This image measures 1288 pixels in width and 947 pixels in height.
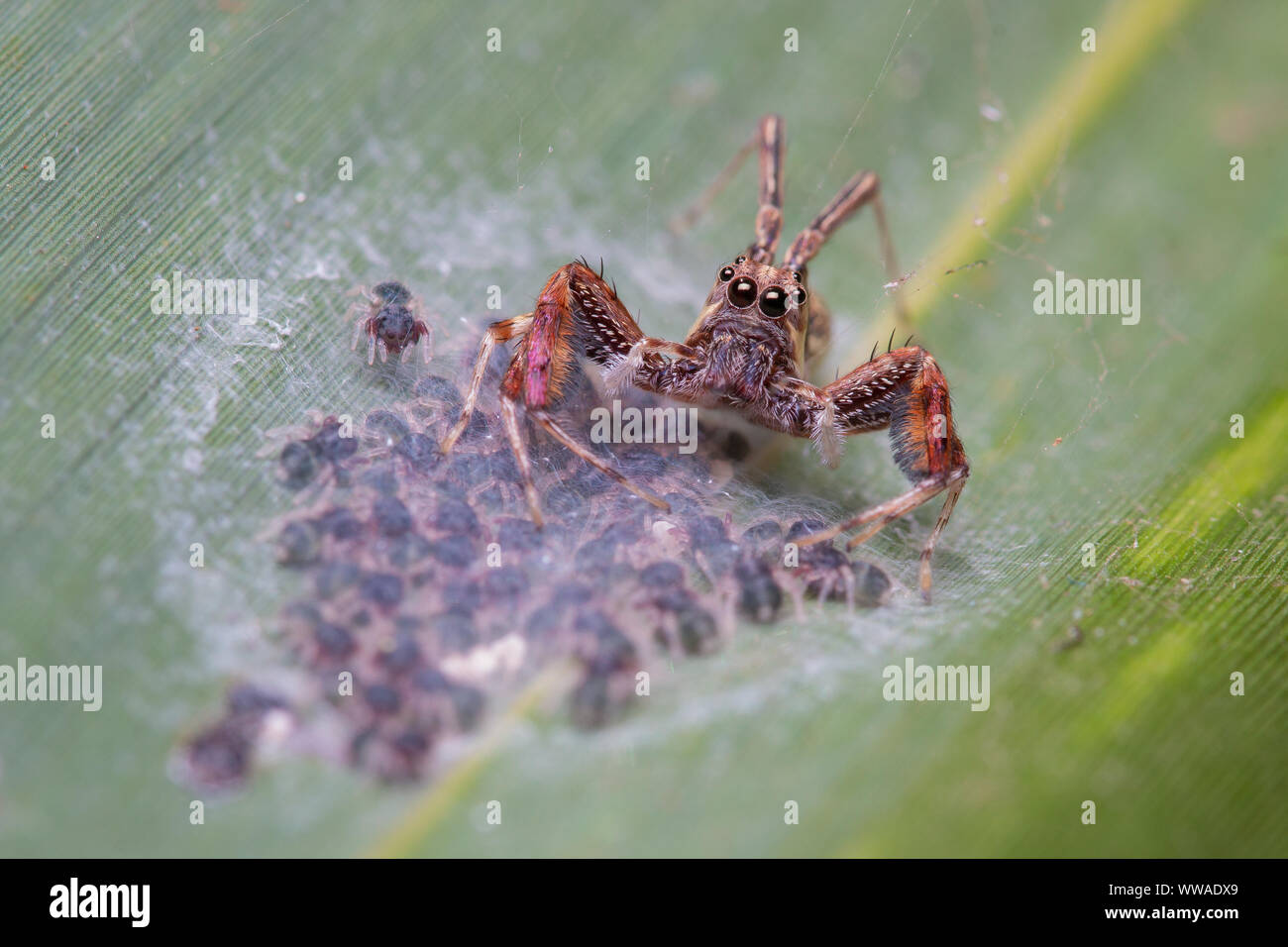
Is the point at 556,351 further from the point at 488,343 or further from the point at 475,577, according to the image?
the point at 475,577

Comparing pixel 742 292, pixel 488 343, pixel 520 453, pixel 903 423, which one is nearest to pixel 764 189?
pixel 742 292

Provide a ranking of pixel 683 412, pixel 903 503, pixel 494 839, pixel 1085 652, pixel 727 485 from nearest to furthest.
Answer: pixel 494 839, pixel 1085 652, pixel 903 503, pixel 727 485, pixel 683 412

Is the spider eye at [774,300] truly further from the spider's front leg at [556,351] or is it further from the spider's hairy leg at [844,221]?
the spider's hairy leg at [844,221]

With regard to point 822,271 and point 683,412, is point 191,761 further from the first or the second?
point 822,271

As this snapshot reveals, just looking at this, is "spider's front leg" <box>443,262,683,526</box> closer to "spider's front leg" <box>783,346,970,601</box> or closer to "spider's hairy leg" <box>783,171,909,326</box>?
"spider's front leg" <box>783,346,970,601</box>

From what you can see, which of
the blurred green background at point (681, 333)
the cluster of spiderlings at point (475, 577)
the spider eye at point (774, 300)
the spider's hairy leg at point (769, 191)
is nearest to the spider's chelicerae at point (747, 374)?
the spider eye at point (774, 300)
